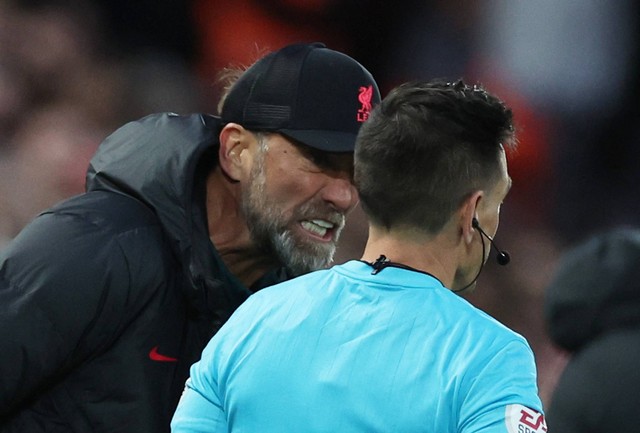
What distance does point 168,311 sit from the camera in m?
2.07

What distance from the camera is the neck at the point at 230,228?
2320 millimetres

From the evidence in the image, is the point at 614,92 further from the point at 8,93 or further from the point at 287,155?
the point at 287,155

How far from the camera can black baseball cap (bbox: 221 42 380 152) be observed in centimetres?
228

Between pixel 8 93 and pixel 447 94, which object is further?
pixel 8 93

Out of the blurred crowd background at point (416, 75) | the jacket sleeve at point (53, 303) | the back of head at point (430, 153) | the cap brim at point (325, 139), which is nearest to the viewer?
the back of head at point (430, 153)

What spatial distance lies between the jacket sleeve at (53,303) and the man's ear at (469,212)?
72 centimetres

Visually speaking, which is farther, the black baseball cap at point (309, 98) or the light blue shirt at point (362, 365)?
the black baseball cap at point (309, 98)

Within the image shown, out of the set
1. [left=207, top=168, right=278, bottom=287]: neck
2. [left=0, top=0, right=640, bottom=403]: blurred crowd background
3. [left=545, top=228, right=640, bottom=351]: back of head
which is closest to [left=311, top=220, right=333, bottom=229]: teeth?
[left=207, top=168, right=278, bottom=287]: neck

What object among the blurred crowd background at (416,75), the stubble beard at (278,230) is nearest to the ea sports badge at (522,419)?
the stubble beard at (278,230)

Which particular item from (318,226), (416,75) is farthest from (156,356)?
(416,75)

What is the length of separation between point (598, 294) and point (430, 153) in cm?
49

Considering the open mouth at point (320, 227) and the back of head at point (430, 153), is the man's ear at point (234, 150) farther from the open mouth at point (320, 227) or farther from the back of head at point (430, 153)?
the back of head at point (430, 153)

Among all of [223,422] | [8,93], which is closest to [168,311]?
[223,422]

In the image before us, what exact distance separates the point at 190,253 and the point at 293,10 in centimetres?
297
